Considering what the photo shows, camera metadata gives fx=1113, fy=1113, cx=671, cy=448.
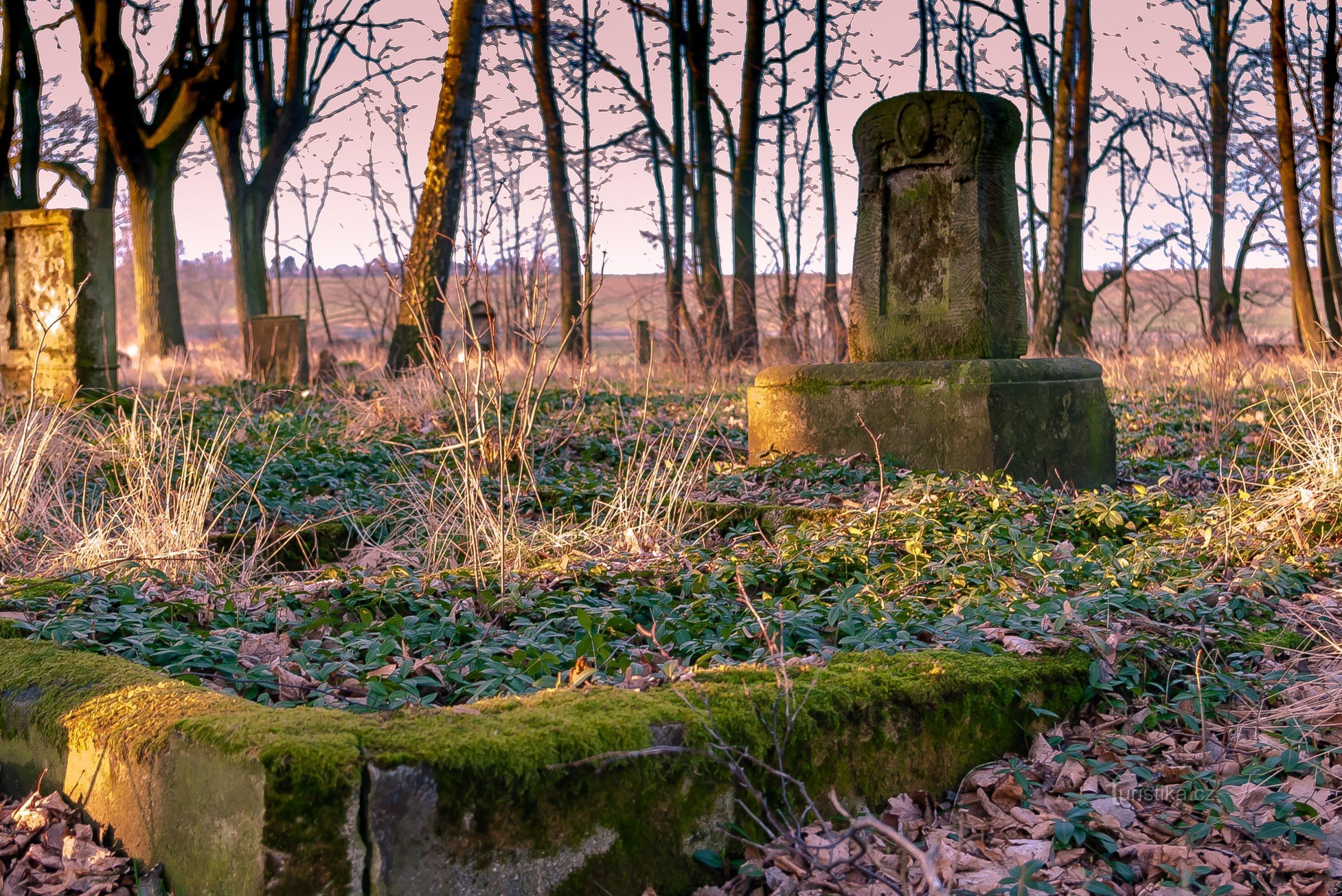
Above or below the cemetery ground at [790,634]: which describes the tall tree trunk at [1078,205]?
above

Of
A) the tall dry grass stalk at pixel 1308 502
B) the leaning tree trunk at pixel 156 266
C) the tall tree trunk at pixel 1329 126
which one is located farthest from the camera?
the leaning tree trunk at pixel 156 266

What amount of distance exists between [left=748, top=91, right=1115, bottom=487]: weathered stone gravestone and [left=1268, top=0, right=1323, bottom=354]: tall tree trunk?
6.36m

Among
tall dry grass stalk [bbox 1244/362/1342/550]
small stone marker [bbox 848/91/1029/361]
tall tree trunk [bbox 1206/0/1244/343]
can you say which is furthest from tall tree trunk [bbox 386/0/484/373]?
tall tree trunk [bbox 1206/0/1244/343]

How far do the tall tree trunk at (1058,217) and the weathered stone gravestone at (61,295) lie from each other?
30.5 feet

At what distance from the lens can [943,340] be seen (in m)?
6.31

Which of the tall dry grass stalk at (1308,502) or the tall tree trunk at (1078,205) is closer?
the tall dry grass stalk at (1308,502)

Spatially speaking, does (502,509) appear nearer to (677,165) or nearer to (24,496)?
(24,496)

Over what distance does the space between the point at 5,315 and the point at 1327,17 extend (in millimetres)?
12374

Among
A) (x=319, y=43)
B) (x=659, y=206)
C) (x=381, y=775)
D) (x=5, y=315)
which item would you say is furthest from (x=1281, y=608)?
(x=319, y=43)

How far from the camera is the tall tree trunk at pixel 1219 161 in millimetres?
14617

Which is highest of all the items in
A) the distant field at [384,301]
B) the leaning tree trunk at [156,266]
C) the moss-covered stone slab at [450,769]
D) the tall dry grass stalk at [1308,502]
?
the distant field at [384,301]

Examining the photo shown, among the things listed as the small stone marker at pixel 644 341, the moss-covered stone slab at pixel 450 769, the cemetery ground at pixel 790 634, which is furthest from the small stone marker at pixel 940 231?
the small stone marker at pixel 644 341

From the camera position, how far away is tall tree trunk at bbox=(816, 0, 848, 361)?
12750mm

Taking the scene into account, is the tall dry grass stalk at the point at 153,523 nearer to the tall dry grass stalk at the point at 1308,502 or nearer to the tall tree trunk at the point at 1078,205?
the tall dry grass stalk at the point at 1308,502
